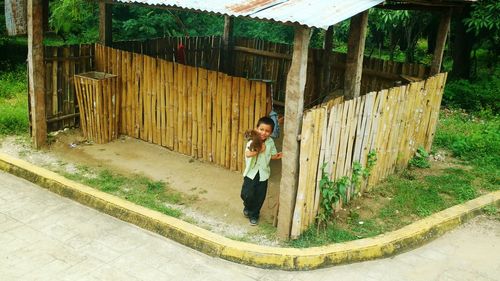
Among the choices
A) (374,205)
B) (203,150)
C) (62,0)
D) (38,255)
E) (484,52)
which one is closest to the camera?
(38,255)

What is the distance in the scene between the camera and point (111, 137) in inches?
333

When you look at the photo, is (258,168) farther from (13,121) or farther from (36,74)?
(13,121)

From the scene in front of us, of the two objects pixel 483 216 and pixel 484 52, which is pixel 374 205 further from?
pixel 484 52

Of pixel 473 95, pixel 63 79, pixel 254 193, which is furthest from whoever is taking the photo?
pixel 473 95

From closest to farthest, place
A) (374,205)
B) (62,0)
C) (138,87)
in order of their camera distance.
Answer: (374,205)
(138,87)
(62,0)

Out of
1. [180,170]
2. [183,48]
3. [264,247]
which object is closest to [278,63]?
[183,48]

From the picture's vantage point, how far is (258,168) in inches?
223

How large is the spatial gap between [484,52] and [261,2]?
15.9 meters

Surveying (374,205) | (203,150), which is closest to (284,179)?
(374,205)

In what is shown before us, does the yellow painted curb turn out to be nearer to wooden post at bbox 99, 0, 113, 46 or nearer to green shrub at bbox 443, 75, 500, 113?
wooden post at bbox 99, 0, 113, 46

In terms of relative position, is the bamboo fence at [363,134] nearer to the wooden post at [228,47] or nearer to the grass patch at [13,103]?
the wooden post at [228,47]

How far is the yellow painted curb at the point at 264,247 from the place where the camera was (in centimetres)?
509

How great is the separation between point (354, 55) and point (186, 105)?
9.07 ft

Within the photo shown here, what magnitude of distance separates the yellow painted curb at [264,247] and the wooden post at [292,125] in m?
0.45
